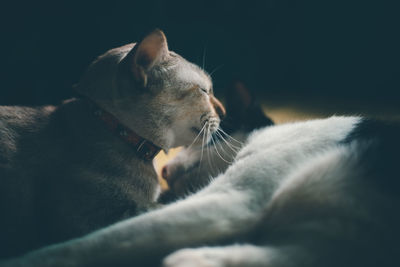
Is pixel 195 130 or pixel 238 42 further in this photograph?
pixel 238 42

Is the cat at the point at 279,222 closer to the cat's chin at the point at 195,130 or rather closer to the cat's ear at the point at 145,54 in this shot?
the cat's chin at the point at 195,130

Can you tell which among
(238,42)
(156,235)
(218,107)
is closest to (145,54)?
(218,107)

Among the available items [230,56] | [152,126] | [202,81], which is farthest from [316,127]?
[230,56]

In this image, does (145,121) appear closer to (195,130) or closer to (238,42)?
(195,130)

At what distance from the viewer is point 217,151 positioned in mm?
1202

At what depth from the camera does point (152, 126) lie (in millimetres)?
1042

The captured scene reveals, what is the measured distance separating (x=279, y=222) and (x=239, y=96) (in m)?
0.73

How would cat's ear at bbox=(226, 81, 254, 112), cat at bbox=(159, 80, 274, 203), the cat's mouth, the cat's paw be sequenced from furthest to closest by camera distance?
1. cat's ear at bbox=(226, 81, 254, 112)
2. cat at bbox=(159, 80, 274, 203)
3. the cat's mouth
4. the cat's paw

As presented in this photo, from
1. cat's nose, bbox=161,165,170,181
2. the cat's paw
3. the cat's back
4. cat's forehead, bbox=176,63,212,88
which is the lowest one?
the cat's back

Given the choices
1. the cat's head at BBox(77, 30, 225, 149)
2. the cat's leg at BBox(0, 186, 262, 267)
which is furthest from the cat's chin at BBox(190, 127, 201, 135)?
the cat's leg at BBox(0, 186, 262, 267)

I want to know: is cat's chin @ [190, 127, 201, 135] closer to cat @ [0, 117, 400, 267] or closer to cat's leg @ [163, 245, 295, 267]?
cat @ [0, 117, 400, 267]

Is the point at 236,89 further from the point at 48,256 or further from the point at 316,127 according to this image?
the point at 48,256

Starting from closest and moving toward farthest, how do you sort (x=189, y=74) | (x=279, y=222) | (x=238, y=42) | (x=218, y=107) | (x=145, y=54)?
(x=279, y=222)
(x=145, y=54)
(x=189, y=74)
(x=218, y=107)
(x=238, y=42)

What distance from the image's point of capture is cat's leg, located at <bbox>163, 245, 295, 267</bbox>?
2.08ft
